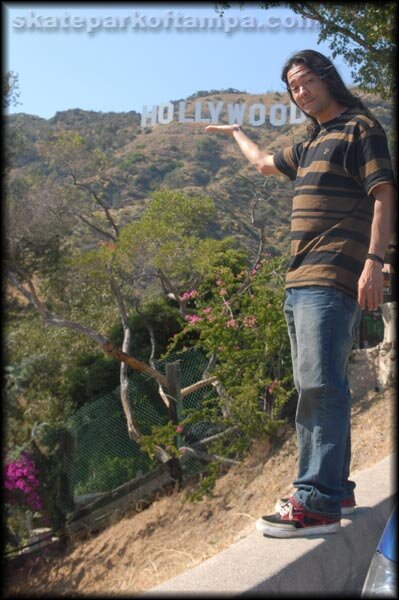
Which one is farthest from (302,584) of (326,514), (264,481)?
(264,481)

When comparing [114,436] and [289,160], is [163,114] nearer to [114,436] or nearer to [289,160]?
[114,436]

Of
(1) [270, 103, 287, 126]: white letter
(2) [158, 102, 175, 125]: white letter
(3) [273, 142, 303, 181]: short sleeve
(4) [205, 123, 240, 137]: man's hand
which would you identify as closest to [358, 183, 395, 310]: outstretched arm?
(3) [273, 142, 303, 181]: short sleeve

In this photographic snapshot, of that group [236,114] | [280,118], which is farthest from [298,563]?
[280,118]

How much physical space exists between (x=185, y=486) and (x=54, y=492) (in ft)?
5.15

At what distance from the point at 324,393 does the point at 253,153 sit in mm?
1096

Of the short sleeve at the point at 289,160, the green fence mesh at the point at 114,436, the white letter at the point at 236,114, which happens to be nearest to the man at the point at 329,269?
the short sleeve at the point at 289,160

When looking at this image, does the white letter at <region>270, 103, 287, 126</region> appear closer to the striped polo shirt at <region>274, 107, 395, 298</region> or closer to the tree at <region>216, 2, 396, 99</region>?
the tree at <region>216, 2, 396, 99</region>

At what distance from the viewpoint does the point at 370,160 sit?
241 cm

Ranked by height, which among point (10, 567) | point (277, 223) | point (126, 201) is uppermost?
point (126, 201)

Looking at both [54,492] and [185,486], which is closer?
[185,486]

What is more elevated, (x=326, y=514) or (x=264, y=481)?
(x=326, y=514)

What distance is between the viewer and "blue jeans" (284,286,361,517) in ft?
7.97

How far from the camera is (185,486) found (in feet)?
24.5

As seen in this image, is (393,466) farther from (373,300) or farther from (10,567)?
(10,567)
